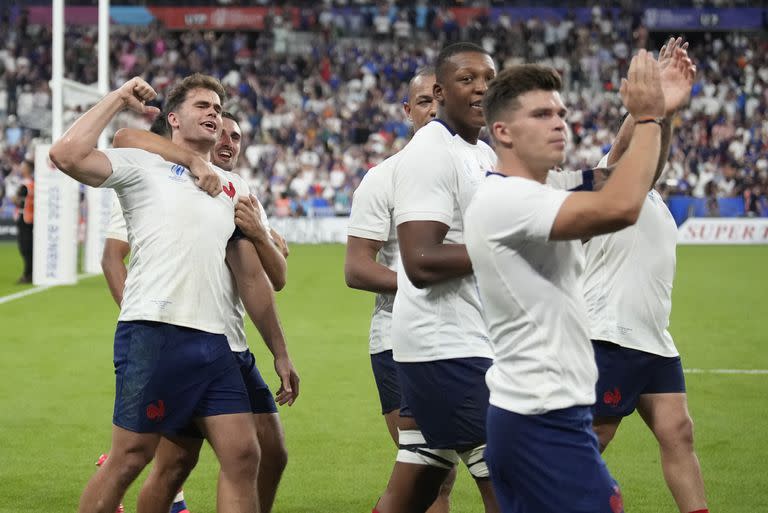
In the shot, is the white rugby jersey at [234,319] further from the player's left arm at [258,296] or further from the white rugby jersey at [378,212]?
the white rugby jersey at [378,212]

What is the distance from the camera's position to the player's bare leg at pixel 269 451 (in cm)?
546

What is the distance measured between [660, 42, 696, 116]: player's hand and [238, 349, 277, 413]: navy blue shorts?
2.36 meters

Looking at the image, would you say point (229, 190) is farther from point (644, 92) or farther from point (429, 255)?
point (644, 92)

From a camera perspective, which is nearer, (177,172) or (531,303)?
(531,303)

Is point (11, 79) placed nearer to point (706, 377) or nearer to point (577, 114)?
point (577, 114)

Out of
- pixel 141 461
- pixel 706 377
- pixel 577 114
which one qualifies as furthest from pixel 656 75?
pixel 577 114

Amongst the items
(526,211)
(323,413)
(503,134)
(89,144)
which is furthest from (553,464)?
(323,413)

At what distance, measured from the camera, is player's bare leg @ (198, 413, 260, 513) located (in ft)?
15.3

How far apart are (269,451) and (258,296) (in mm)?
799

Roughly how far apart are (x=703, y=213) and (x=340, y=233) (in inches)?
393

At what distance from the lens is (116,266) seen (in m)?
6.00

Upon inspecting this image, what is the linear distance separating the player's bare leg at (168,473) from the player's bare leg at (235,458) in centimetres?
40

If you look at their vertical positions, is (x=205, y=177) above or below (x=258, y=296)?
above

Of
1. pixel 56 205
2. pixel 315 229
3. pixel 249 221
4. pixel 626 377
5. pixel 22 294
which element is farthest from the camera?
pixel 315 229
